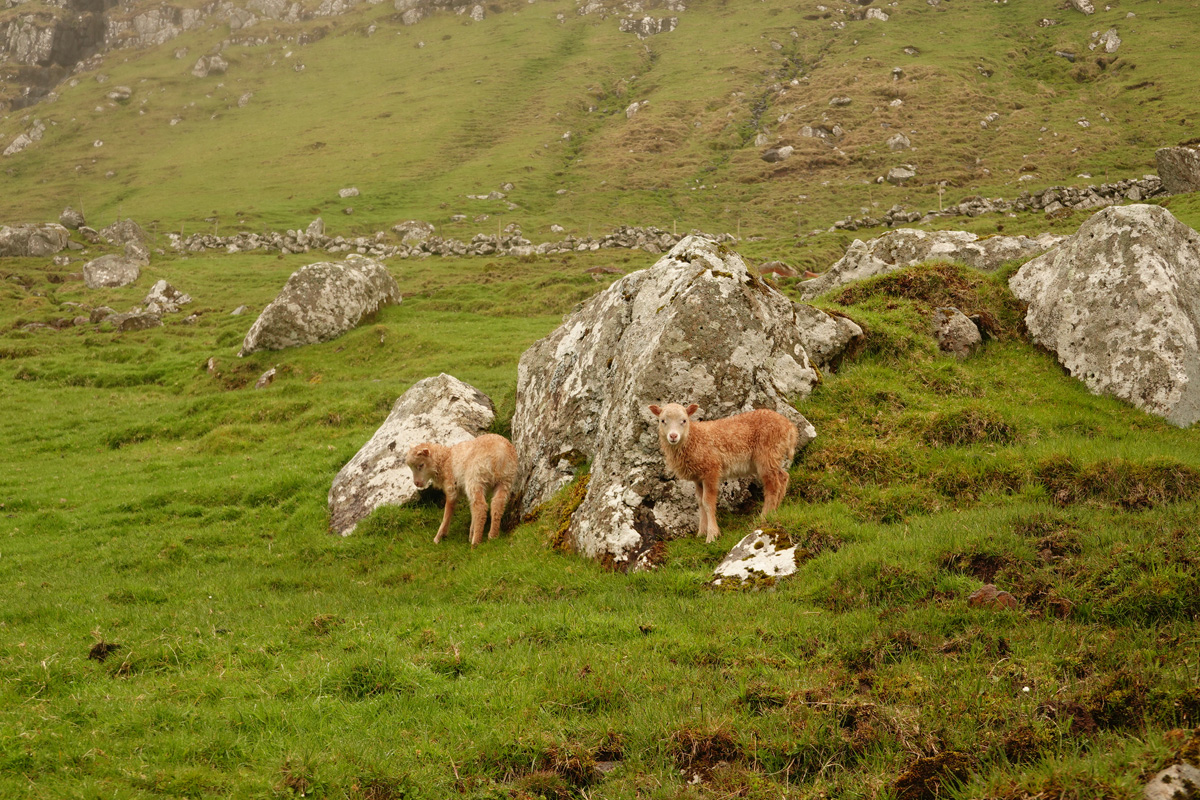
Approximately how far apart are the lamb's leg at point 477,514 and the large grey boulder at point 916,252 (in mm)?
14660

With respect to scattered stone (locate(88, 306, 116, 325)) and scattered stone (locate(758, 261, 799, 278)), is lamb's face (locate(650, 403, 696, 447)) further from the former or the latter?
scattered stone (locate(88, 306, 116, 325))

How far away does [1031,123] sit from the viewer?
8256cm

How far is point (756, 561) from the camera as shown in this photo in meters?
9.72

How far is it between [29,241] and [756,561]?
73.2 metres

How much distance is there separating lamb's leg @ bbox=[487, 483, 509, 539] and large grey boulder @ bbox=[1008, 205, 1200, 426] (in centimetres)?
1176

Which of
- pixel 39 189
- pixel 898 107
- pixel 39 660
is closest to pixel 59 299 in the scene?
pixel 39 660

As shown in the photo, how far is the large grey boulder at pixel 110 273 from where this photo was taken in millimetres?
49500

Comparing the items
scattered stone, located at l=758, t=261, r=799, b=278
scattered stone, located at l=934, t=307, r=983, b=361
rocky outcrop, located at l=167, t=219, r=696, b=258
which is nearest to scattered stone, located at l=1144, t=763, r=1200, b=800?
scattered stone, located at l=934, t=307, r=983, b=361

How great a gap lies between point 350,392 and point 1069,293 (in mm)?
22021

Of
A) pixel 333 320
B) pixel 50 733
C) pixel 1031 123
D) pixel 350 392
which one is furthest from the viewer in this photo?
pixel 1031 123

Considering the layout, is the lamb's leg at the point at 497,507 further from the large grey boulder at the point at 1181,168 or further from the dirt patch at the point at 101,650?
the large grey boulder at the point at 1181,168

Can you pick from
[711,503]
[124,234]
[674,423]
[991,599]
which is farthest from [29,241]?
[991,599]

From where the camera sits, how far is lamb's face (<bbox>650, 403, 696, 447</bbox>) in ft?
34.9

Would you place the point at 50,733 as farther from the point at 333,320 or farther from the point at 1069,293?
the point at 333,320
